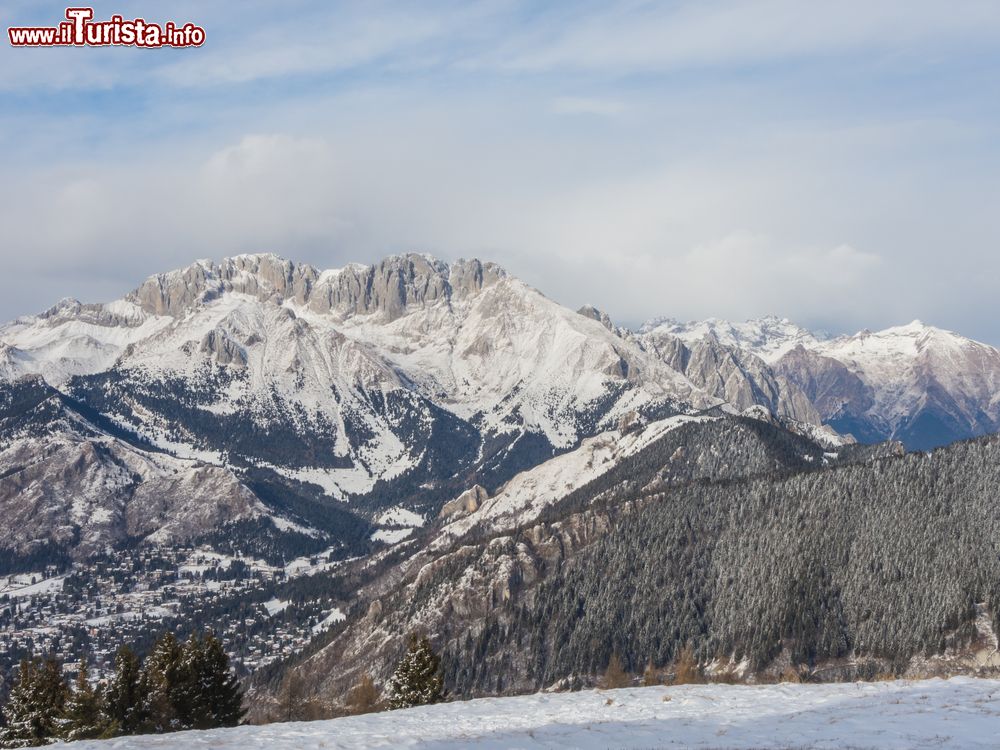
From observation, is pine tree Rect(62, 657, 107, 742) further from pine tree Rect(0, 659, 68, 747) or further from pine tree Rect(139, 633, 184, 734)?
pine tree Rect(139, 633, 184, 734)

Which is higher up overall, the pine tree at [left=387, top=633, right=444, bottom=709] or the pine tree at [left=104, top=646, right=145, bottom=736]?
the pine tree at [left=104, top=646, right=145, bottom=736]

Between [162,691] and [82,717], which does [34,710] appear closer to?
[82,717]

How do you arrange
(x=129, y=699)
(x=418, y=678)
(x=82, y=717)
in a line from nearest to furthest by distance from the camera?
(x=82, y=717), (x=129, y=699), (x=418, y=678)

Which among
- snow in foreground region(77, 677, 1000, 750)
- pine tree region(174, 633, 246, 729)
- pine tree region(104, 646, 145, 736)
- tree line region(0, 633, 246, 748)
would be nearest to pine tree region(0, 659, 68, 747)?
tree line region(0, 633, 246, 748)

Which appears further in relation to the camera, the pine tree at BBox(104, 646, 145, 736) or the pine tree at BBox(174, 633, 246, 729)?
the pine tree at BBox(174, 633, 246, 729)

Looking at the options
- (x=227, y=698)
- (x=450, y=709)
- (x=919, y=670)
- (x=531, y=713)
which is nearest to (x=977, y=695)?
(x=531, y=713)

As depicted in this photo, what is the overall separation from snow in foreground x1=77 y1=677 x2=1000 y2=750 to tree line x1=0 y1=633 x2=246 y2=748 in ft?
110

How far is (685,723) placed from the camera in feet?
153

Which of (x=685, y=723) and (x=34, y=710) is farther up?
(x=685, y=723)

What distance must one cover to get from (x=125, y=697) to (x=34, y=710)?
720cm

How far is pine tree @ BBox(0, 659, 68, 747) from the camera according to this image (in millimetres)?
A: 77250

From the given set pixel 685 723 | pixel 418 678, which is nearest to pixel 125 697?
pixel 418 678

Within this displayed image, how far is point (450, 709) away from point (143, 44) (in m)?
93.6

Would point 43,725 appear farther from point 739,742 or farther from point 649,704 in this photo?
point 739,742
